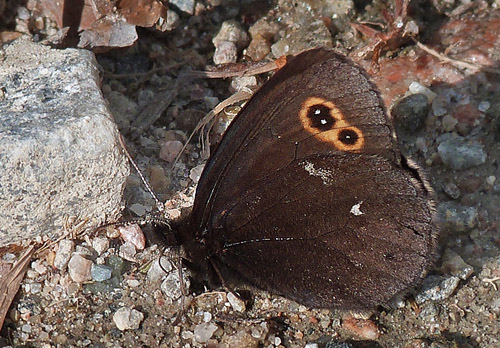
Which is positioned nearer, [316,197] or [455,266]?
[316,197]

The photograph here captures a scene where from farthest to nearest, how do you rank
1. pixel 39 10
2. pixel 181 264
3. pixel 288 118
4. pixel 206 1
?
pixel 206 1 → pixel 39 10 → pixel 181 264 → pixel 288 118

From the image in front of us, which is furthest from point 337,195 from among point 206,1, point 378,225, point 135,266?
point 206,1

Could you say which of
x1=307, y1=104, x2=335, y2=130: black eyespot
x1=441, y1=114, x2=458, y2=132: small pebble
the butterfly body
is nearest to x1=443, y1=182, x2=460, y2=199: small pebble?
x1=441, y1=114, x2=458, y2=132: small pebble

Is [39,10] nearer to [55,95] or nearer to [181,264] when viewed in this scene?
[55,95]

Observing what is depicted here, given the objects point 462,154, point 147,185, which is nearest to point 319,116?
point 147,185

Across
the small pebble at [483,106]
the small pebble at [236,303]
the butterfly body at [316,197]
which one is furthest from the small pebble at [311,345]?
the small pebble at [483,106]

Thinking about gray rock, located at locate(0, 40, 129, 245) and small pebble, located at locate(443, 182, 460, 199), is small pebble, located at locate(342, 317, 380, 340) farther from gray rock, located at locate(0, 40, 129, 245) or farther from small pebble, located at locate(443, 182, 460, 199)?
gray rock, located at locate(0, 40, 129, 245)

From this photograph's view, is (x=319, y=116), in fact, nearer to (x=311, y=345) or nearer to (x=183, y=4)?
(x=311, y=345)
